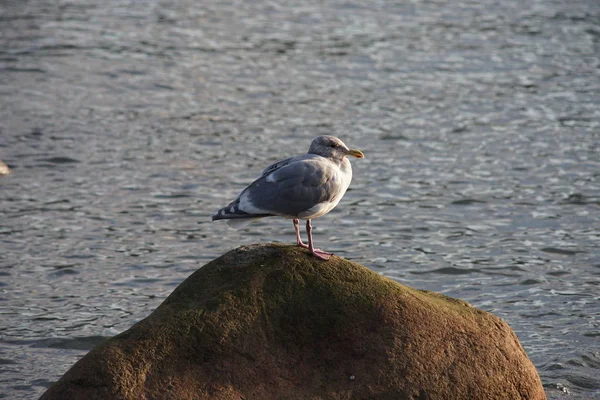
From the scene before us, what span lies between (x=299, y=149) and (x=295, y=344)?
322 inches

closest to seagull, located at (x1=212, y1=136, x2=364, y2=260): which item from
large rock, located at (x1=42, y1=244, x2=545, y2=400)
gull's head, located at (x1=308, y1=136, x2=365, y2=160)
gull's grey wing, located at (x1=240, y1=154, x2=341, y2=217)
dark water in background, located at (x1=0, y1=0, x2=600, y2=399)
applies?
gull's grey wing, located at (x1=240, y1=154, x2=341, y2=217)

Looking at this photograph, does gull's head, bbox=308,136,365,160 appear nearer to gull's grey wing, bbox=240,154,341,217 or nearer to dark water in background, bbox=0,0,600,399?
gull's grey wing, bbox=240,154,341,217

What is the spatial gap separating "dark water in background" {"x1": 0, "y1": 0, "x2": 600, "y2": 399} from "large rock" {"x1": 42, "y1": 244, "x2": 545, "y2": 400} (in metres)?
1.68

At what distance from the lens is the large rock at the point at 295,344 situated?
619cm

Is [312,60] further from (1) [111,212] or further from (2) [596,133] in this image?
(1) [111,212]

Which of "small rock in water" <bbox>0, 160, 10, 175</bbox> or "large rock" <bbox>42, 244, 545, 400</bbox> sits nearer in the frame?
"large rock" <bbox>42, 244, 545, 400</bbox>

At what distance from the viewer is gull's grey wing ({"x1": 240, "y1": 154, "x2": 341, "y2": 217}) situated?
6762mm

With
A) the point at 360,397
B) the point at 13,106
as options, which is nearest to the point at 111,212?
the point at 13,106

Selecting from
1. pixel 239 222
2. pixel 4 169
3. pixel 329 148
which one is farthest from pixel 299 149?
pixel 239 222

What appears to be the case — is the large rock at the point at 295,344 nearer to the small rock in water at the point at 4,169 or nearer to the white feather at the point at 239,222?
the white feather at the point at 239,222

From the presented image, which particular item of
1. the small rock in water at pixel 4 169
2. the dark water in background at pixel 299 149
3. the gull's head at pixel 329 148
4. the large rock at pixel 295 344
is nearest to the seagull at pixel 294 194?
the gull's head at pixel 329 148

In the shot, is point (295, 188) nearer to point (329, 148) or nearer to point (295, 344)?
point (329, 148)

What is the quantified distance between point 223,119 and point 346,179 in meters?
9.16

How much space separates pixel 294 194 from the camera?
6777 millimetres
